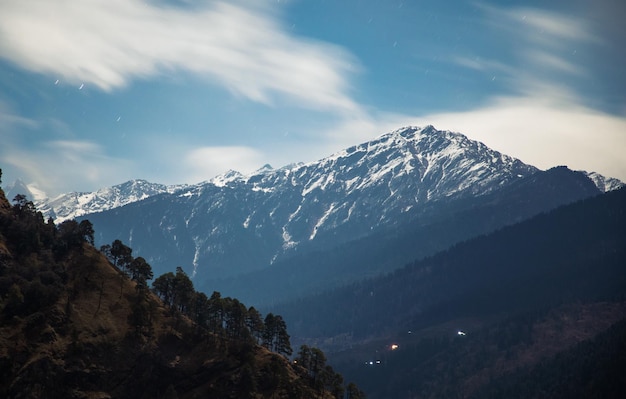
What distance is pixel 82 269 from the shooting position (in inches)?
7495

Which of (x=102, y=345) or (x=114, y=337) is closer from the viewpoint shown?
(x=102, y=345)

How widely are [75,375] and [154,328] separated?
28.1 m

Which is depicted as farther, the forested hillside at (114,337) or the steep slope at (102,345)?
the forested hillside at (114,337)

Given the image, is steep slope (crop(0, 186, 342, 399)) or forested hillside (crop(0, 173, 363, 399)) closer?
steep slope (crop(0, 186, 342, 399))

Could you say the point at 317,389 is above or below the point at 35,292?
below

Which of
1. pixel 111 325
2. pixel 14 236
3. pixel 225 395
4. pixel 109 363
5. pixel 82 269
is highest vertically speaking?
pixel 14 236

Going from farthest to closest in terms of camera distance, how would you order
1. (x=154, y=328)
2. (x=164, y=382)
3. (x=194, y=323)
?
(x=194, y=323) → (x=154, y=328) → (x=164, y=382)

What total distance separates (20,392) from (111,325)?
3203cm

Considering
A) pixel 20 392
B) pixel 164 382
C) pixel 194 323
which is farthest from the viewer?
pixel 194 323

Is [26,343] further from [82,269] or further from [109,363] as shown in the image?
[82,269]

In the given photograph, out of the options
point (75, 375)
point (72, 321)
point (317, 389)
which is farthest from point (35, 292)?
point (317, 389)

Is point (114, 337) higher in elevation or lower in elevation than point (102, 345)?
higher

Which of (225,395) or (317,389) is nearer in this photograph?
(225,395)

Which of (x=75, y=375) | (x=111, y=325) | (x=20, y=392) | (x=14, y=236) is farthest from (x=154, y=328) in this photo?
(x=14, y=236)
